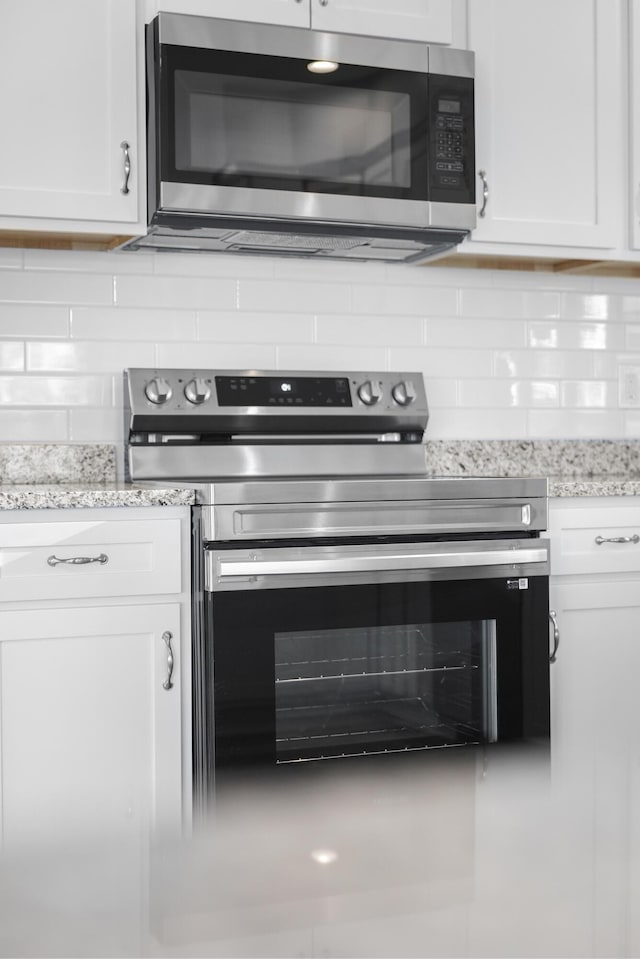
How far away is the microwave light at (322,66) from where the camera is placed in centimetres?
270

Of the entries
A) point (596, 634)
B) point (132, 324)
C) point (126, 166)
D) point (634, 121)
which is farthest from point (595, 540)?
point (126, 166)

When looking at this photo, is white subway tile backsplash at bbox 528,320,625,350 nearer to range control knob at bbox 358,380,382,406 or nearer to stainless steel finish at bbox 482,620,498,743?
range control knob at bbox 358,380,382,406

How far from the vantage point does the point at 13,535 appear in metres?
2.24

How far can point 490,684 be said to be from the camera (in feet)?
8.27

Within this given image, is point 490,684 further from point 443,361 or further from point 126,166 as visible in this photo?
point 126,166

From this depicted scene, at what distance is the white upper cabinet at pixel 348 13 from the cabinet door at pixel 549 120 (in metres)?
0.09

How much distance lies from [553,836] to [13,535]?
1.20 metres

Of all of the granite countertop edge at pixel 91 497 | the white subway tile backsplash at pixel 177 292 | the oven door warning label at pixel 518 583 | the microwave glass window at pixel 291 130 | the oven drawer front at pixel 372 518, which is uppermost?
the microwave glass window at pixel 291 130

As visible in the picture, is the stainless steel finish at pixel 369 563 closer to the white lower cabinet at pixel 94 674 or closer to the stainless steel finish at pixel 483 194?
the white lower cabinet at pixel 94 674

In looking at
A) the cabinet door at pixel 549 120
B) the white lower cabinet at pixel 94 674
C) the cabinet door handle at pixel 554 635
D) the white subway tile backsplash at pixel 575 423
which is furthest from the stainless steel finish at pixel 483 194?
the white lower cabinet at pixel 94 674

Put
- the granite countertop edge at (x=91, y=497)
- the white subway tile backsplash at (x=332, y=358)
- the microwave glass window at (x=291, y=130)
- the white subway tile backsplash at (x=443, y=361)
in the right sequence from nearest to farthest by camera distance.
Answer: the granite countertop edge at (x=91, y=497), the microwave glass window at (x=291, y=130), the white subway tile backsplash at (x=332, y=358), the white subway tile backsplash at (x=443, y=361)

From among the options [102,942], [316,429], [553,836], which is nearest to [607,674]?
[316,429]

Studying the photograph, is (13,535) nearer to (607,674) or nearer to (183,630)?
(183,630)

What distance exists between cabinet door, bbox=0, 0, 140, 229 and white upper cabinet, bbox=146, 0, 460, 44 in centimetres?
14
